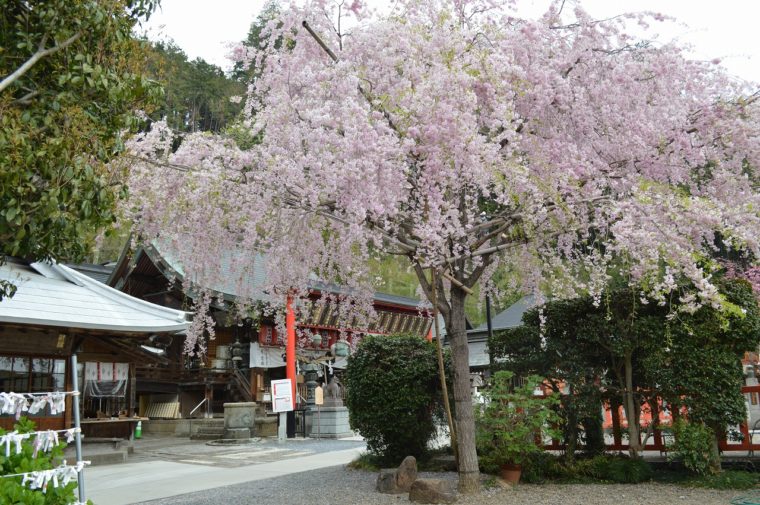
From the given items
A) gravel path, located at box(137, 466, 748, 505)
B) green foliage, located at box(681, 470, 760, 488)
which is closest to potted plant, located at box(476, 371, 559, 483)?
gravel path, located at box(137, 466, 748, 505)

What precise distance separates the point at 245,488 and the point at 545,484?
14.0ft

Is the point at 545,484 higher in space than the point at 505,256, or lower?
lower

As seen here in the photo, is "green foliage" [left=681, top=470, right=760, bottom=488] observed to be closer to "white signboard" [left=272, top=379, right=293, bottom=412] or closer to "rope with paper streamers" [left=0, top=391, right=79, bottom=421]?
"rope with paper streamers" [left=0, top=391, right=79, bottom=421]

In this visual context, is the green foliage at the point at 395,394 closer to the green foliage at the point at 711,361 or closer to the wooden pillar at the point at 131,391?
the green foliage at the point at 711,361

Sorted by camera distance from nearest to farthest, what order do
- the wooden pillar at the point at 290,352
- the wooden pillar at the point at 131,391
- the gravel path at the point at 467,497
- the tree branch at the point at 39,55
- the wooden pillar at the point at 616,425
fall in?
1. the tree branch at the point at 39,55
2. the gravel path at the point at 467,497
3. the wooden pillar at the point at 616,425
4. the wooden pillar at the point at 131,391
5. the wooden pillar at the point at 290,352

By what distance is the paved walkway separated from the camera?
912 centimetres

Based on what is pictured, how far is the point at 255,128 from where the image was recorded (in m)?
7.49

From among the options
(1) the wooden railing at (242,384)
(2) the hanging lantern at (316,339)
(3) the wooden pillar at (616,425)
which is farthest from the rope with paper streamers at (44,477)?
(1) the wooden railing at (242,384)

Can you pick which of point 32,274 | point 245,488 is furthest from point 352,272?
point 32,274

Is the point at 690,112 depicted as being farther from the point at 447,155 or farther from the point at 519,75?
the point at 447,155

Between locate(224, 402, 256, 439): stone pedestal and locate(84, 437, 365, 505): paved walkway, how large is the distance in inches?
29.8

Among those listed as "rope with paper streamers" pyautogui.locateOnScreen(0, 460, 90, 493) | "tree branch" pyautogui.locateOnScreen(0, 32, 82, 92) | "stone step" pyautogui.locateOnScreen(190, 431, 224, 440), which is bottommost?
"stone step" pyautogui.locateOnScreen(190, 431, 224, 440)

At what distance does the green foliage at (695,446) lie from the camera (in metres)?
7.65

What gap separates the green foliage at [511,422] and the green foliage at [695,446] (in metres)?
1.56
